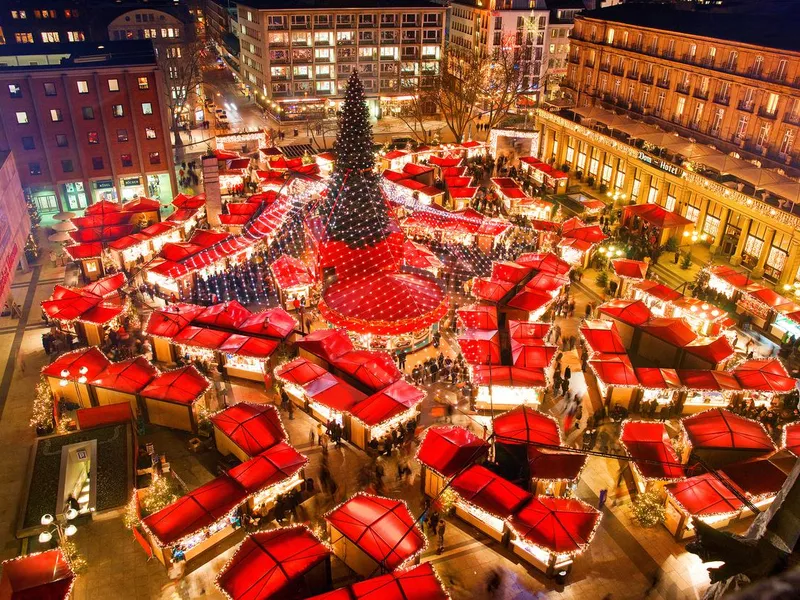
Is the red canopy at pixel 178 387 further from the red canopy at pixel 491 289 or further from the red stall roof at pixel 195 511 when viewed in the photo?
the red canopy at pixel 491 289

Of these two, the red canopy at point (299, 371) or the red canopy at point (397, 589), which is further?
the red canopy at point (299, 371)

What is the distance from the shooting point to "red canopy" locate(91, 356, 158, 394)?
93.0 feet

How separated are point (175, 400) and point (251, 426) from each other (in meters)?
4.00

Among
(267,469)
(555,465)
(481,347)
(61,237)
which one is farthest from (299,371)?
(61,237)

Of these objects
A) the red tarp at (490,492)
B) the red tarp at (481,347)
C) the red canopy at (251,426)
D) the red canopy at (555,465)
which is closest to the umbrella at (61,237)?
the red canopy at (251,426)

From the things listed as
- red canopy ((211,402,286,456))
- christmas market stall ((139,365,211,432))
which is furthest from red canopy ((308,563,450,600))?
christmas market stall ((139,365,211,432))

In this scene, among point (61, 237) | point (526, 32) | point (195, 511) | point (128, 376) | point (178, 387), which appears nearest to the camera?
point (195, 511)

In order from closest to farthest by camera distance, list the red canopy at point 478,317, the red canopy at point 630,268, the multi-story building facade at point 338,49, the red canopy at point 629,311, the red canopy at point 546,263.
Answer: the red canopy at point 629,311 < the red canopy at point 478,317 < the red canopy at point 546,263 < the red canopy at point 630,268 < the multi-story building facade at point 338,49

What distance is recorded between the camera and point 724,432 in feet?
83.9

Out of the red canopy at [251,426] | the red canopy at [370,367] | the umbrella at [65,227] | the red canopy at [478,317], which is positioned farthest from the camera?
the umbrella at [65,227]

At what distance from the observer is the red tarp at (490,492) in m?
22.3

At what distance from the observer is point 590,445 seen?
27.5 meters

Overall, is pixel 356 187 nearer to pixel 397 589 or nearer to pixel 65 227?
pixel 65 227

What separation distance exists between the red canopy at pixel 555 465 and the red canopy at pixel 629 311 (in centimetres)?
1120
